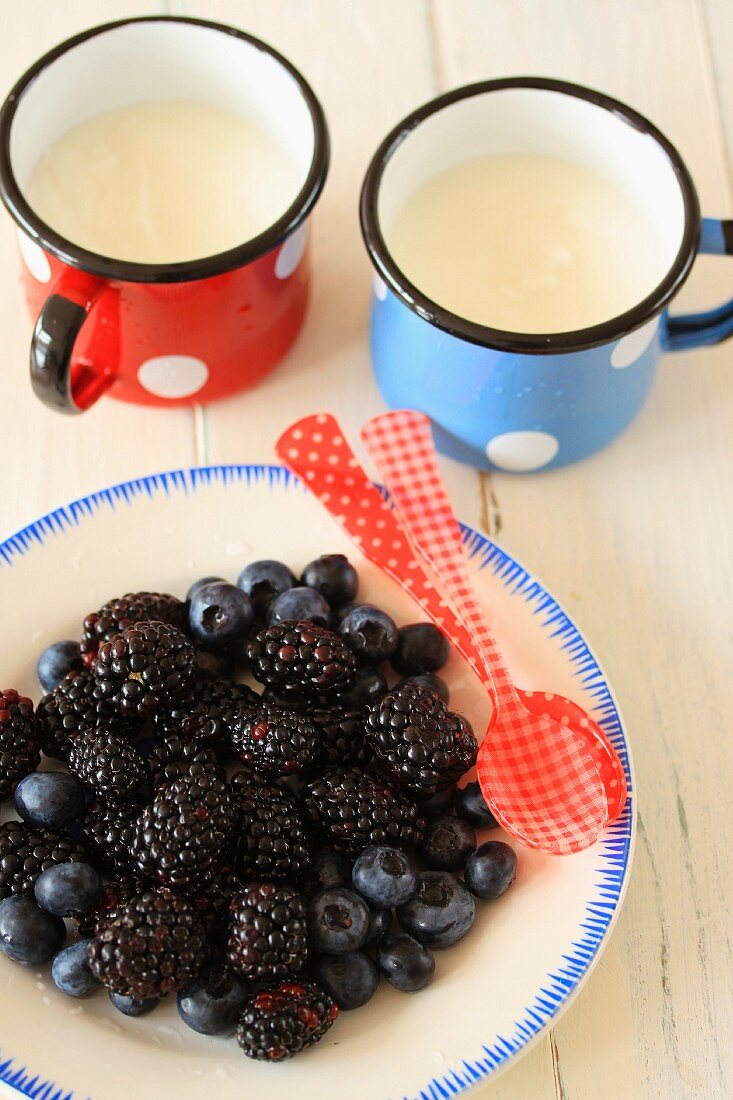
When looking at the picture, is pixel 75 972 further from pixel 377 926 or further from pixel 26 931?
pixel 377 926

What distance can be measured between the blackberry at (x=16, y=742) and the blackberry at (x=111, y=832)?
0.06 metres

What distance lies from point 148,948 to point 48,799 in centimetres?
15

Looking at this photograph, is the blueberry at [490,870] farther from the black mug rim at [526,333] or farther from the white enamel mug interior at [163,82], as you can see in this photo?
the white enamel mug interior at [163,82]

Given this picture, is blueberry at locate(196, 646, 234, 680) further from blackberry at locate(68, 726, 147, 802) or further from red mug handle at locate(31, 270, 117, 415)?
red mug handle at locate(31, 270, 117, 415)

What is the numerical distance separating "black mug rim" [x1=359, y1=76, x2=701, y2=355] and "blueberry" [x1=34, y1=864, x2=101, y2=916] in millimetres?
536

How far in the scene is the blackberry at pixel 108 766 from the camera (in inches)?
34.1

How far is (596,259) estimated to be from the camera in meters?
1.10

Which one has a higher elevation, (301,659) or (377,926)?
(301,659)

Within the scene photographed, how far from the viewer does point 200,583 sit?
1025 mm

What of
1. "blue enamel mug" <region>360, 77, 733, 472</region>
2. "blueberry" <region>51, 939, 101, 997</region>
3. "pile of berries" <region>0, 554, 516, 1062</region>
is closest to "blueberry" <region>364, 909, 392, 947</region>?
"pile of berries" <region>0, 554, 516, 1062</region>

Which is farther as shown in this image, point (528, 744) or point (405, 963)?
point (528, 744)

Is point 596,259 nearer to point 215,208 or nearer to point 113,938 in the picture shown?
point 215,208

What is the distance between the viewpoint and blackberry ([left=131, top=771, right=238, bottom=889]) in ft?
2.67

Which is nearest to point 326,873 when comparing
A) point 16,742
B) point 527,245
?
point 16,742
